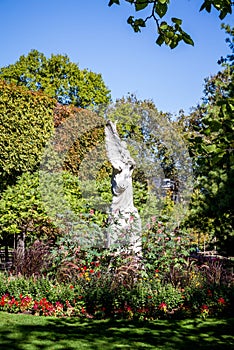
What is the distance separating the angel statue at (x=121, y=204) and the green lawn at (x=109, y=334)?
5.84ft

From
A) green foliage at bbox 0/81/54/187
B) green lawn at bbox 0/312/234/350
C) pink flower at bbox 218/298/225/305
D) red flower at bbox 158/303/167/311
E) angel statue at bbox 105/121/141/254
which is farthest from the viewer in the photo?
green foliage at bbox 0/81/54/187

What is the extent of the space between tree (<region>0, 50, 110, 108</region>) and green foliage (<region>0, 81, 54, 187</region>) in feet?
36.2

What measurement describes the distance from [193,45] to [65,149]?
1088 centimetres

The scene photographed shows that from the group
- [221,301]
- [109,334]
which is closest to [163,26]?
[109,334]

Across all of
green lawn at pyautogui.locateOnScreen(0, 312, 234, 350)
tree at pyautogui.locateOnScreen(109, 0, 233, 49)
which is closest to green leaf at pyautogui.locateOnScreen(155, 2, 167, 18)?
tree at pyautogui.locateOnScreen(109, 0, 233, 49)

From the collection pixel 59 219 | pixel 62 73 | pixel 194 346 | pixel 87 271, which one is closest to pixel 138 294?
pixel 87 271

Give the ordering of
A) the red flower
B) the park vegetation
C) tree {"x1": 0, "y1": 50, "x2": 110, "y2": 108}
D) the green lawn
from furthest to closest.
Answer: tree {"x1": 0, "y1": 50, "x2": 110, "y2": 108} < the park vegetation < the red flower < the green lawn

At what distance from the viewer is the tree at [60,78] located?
2284 cm

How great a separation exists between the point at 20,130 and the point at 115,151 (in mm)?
3763

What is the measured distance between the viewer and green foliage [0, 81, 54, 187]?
1106cm

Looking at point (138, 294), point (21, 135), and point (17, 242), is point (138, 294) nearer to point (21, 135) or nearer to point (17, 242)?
point (17, 242)

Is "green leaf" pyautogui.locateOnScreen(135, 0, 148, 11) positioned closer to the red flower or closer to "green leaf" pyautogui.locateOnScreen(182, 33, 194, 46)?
"green leaf" pyautogui.locateOnScreen(182, 33, 194, 46)

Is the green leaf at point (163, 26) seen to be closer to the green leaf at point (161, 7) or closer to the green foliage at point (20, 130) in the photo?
the green leaf at point (161, 7)

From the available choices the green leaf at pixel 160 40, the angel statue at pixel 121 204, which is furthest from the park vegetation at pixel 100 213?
the green leaf at pixel 160 40
